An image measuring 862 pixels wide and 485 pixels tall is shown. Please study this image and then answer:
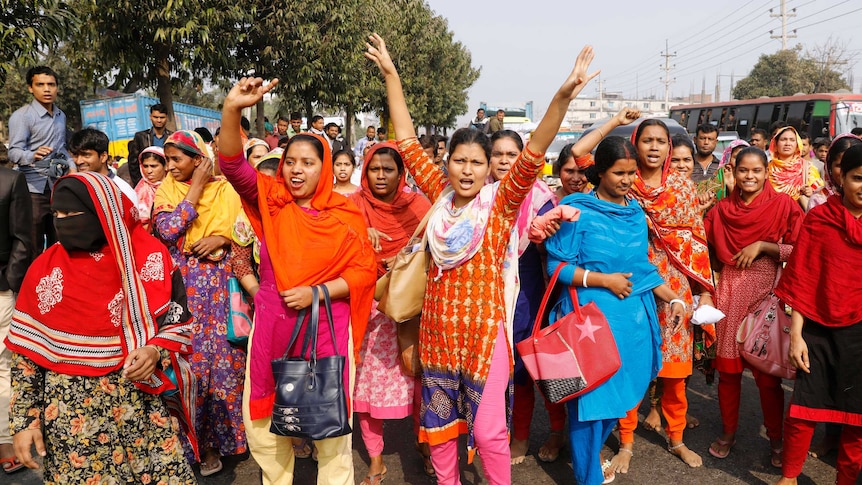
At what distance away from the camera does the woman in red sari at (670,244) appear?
3562 mm

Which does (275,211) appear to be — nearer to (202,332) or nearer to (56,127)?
(202,332)

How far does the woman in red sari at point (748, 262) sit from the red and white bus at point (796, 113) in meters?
13.3

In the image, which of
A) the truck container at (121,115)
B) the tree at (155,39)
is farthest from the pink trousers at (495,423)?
the truck container at (121,115)

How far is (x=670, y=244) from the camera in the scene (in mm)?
3592

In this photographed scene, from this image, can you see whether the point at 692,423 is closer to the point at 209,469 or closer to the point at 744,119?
the point at 209,469

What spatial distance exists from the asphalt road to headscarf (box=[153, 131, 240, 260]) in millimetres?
1344

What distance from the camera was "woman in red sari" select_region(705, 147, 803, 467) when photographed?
3617 mm

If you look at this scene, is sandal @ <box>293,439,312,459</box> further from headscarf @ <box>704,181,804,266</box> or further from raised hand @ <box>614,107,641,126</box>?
headscarf @ <box>704,181,804,266</box>

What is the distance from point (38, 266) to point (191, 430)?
0.96 metres

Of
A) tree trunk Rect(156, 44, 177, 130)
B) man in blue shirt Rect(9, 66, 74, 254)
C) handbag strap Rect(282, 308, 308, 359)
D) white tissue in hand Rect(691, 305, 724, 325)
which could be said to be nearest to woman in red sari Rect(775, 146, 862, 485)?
white tissue in hand Rect(691, 305, 724, 325)

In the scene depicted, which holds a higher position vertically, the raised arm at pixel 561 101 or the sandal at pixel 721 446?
the raised arm at pixel 561 101

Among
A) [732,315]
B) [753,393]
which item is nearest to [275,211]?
[732,315]

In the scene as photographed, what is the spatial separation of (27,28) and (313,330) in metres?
5.80

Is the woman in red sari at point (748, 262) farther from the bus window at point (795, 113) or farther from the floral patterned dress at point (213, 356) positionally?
the bus window at point (795, 113)
